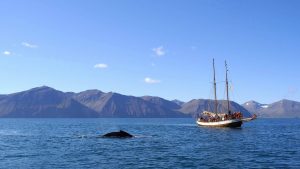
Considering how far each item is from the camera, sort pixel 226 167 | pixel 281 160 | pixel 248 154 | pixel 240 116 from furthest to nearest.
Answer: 1. pixel 240 116
2. pixel 248 154
3. pixel 281 160
4. pixel 226 167

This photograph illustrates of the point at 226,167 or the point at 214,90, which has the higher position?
the point at 214,90

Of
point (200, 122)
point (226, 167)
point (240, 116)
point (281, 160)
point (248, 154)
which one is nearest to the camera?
point (226, 167)

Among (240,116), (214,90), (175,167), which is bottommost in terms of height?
(175,167)

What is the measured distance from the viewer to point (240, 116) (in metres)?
125

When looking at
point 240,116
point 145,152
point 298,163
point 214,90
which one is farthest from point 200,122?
point 298,163

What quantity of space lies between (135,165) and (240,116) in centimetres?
8878

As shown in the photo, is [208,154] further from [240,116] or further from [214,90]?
[214,90]

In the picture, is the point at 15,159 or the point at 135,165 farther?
the point at 15,159

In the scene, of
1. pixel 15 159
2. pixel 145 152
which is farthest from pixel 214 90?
pixel 15 159

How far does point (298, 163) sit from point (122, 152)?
2273 cm

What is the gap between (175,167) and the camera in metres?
39.6

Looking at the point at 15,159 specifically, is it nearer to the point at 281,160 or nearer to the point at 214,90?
the point at 281,160

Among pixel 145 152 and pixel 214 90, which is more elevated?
pixel 214 90

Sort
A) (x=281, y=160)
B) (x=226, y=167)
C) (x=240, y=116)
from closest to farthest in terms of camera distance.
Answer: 1. (x=226, y=167)
2. (x=281, y=160)
3. (x=240, y=116)
